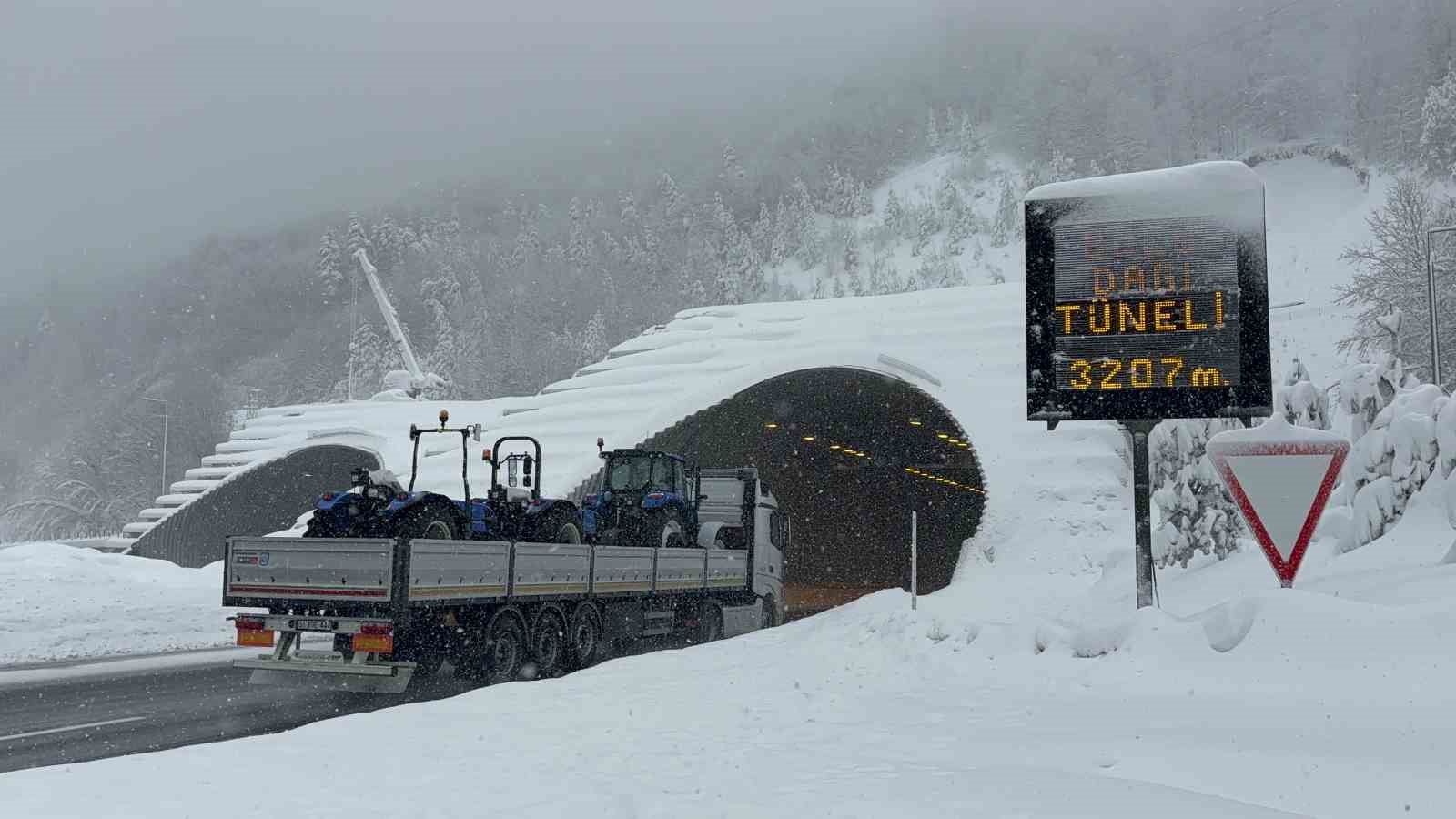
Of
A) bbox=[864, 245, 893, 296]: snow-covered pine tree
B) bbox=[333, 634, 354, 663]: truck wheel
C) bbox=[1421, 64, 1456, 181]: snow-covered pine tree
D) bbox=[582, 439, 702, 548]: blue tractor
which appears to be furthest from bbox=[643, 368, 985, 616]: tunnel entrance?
bbox=[864, 245, 893, 296]: snow-covered pine tree

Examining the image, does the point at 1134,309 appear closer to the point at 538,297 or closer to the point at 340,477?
the point at 340,477

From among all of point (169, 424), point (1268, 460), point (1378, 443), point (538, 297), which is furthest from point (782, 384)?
point (538, 297)

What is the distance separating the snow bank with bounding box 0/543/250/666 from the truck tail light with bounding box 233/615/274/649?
590 cm

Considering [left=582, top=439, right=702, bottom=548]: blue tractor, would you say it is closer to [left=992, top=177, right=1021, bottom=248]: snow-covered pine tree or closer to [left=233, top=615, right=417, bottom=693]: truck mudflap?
[left=233, top=615, right=417, bottom=693]: truck mudflap

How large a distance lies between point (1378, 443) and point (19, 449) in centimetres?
21128

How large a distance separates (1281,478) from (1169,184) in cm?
451

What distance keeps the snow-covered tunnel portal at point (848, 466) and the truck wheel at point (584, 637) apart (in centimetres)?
1792

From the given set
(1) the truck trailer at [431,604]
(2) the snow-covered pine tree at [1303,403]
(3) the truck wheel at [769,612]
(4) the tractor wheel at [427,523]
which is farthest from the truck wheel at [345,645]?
(2) the snow-covered pine tree at [1303,403]

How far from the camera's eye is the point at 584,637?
1584 centimetres

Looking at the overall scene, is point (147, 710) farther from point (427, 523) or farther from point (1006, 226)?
point (1006, 226)

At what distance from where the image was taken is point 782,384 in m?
37.8

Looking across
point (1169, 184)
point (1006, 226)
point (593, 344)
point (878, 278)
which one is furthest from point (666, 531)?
point (1006, 226)

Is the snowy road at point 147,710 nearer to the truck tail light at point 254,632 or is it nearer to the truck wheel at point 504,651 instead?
the truck wheel at point 504,651

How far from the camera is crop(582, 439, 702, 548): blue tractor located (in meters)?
18.4
